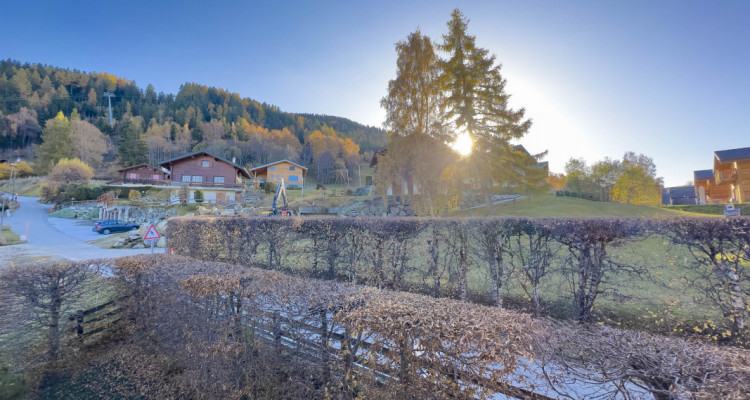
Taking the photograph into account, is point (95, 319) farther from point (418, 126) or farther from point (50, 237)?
point (50, 237)

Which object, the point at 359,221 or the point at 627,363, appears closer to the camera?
the point at 627,363

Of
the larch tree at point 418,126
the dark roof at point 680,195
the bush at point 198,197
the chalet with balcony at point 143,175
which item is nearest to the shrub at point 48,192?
the chalet with balcony at point 143,175

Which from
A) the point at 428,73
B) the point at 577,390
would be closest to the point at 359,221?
the point at 577,390

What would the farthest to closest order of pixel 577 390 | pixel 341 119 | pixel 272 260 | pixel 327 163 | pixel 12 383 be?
pixel 341 119
pixel 327 163
pixel 272 260
pixel 12 383
pixel 577 390

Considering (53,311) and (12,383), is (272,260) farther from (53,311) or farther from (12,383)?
(12,383)

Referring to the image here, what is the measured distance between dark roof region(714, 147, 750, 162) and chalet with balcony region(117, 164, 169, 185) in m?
63.0

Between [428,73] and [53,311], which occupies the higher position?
[428,73]

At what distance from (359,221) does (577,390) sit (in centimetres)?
574

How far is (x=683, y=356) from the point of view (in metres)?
1.93

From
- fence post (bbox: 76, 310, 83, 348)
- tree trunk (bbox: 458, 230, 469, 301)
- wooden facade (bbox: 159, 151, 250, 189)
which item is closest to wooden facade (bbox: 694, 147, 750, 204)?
tree trunk (bbox: 458, 230, 469, 301)

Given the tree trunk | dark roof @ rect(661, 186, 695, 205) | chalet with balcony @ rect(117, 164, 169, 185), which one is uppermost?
chalet with balcony @ rect(117, 164, 169, 185)

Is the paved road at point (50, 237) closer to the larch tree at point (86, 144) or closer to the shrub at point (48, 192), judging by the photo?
the shrub at point (48, 192)

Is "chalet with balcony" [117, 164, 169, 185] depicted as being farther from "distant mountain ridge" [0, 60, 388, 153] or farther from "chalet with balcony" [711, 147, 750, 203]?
"chalet with balcony" [711, 147, 750, 203]

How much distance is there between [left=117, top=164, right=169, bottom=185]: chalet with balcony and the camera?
132 ft
